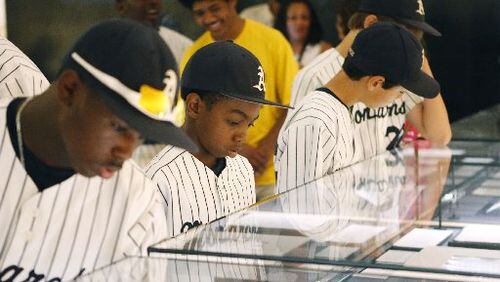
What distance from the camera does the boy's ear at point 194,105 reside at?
7.76 feet

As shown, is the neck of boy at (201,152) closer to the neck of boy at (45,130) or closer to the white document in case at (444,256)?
the white document in case at (444,256)

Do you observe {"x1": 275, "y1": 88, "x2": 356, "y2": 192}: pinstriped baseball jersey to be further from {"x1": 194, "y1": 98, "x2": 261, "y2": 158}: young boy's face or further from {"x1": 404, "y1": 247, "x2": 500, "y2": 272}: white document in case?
{"x1": 404, "y1": 247, "x2": 500, "y2": 272}: white document in case

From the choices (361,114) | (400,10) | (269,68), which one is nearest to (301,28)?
(269,68)

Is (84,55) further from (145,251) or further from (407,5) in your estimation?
(407,5)

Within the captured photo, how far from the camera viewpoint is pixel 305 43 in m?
5.50

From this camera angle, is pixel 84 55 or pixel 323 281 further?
pixel 323 281

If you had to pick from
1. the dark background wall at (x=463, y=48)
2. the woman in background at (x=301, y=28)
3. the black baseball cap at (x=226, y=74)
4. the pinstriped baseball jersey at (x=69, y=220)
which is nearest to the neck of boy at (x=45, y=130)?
the pinstriped baseball jersey at (x=69, y=220)

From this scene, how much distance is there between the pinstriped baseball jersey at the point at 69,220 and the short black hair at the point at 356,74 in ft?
3.96

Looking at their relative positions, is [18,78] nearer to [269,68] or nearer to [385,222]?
[385,222]

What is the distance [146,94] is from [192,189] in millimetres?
745

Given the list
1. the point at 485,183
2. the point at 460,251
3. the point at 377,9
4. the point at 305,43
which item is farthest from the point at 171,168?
the point at 305,43

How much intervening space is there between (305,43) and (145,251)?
150 inches

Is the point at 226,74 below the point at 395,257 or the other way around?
the other way around

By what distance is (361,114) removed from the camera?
321 centimetres
